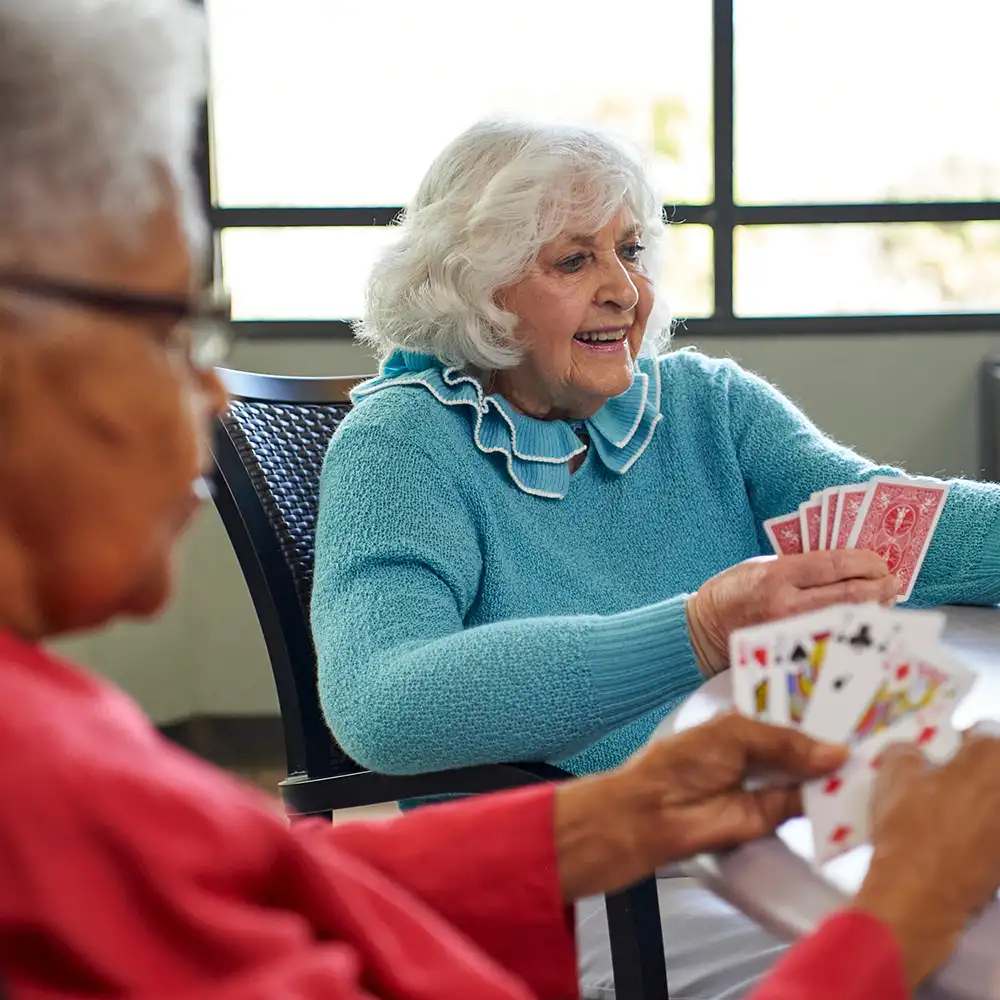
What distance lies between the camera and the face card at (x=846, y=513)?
165cm

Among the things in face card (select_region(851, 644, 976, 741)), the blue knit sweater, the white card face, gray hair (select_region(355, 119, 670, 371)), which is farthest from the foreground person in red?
gray hair (select_region(355, 119, 670, 371))

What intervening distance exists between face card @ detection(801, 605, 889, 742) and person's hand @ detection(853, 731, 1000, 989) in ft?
0.19

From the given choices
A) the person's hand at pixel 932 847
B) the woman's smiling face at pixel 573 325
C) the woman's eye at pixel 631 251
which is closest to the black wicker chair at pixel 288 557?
the woman's smiling face at pixel 573 325

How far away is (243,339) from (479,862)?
3230 millimetres

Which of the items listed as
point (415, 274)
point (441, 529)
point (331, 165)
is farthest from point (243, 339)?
point (441, 529)

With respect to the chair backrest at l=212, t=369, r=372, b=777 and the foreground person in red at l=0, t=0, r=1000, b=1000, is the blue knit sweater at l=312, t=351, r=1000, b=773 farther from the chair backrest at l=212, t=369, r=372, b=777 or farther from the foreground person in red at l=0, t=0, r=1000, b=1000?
the foreground person in red at l=0, t=0, r=1000, b=1000

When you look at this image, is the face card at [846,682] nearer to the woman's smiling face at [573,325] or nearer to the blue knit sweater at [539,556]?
the blue knit sweater at [539,556]

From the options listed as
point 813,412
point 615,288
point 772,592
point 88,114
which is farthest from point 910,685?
point 813,412

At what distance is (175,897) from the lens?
0.60m

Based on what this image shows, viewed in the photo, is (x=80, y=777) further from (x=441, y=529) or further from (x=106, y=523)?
(x=441, y=529)

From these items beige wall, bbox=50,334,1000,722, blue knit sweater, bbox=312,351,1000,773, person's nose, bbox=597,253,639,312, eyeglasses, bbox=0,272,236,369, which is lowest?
beige wall, bbox=50,334,1000,722

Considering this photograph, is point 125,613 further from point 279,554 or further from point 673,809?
point 279,554

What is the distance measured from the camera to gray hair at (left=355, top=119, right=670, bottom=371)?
1.89 m

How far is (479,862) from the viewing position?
1.02m
